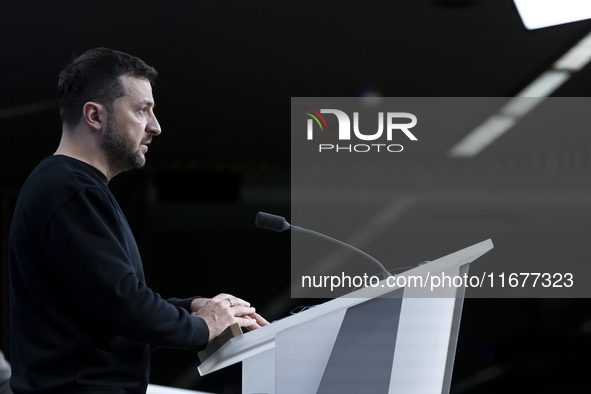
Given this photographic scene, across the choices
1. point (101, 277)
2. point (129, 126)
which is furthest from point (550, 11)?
point (101, 277)

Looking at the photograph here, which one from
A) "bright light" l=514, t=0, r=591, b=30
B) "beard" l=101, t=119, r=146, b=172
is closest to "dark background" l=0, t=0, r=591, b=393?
"bright light" l=514, t=0, r=591, b=30

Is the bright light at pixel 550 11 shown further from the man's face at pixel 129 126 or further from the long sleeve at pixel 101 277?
the long sleeve at pixel 101 277

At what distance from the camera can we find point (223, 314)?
122 cm

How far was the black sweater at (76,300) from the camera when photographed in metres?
1.09

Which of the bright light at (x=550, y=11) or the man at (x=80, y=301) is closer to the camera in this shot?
the man at (x=80, y=301)

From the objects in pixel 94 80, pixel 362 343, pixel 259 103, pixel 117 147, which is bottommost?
pixel 362 343

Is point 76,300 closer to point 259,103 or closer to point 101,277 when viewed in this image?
point 101,277

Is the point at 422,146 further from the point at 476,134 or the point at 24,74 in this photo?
the point at 24,74

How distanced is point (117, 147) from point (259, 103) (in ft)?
8.09

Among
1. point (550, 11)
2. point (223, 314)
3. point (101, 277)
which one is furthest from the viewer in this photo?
point (550, 11)

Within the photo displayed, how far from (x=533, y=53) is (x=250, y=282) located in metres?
1.99

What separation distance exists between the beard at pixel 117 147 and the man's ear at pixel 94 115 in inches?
0.6

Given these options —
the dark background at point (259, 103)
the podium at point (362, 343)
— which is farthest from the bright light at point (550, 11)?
the podium at point (362, 343)


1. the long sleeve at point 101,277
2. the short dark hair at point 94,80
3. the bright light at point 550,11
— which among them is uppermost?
the bright light at point 550,11
